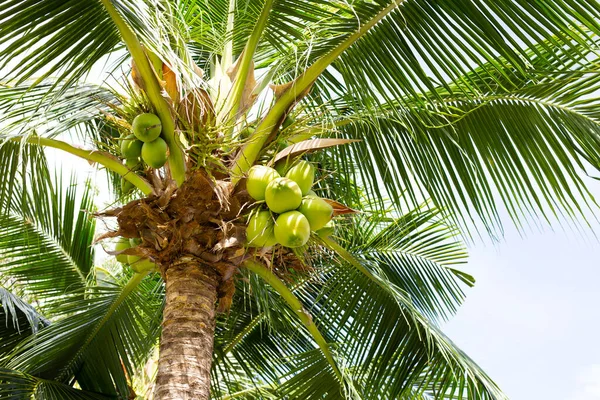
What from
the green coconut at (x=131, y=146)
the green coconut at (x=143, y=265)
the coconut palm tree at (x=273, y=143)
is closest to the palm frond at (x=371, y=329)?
the coconut palm tree at (x=273, y=143)

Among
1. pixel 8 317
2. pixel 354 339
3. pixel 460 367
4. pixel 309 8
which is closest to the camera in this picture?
pixel 309 8

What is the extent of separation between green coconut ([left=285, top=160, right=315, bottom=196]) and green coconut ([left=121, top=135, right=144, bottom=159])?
70 cm

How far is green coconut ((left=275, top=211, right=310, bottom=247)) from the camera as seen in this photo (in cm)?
260

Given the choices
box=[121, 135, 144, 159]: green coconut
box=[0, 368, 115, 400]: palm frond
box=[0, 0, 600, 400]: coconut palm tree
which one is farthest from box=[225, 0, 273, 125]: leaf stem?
box=[0, 368, 115, 400]: palm frond

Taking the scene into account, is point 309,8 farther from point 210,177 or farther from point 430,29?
point 210,177

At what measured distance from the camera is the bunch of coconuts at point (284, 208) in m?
2.62

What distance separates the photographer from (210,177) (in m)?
2.93

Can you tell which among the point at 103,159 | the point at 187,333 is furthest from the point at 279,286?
the point at 103,159

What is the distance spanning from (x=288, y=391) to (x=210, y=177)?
1944mm

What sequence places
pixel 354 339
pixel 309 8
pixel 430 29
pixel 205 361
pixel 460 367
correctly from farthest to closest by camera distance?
1. pixel 354 339
2. pixel 460 367
3. pixel 309 8
4. pixel 430 29
5. pixel 205 361

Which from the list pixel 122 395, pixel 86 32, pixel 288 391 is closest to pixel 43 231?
pixel 122 395

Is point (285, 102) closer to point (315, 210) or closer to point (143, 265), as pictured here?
point (315, 210)

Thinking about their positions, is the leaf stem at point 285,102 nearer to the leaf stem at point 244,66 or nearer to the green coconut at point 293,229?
the leaf stem at point 244,66

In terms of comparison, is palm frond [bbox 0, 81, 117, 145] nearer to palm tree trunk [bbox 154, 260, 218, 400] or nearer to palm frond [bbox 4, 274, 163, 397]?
palm tree trunk [bbox 154, 260, 218, 400]
